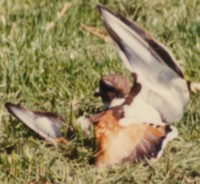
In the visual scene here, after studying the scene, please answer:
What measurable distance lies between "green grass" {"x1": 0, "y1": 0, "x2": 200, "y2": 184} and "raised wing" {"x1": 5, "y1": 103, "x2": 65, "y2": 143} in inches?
1.6

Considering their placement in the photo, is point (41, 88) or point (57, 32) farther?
point (57, 32)

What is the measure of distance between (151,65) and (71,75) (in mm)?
718

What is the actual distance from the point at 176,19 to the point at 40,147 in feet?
5.13

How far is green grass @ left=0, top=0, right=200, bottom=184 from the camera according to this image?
319 cm

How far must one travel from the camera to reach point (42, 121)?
334cm

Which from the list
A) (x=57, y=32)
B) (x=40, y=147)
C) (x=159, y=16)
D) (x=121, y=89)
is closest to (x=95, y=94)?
(x=121, y=89)

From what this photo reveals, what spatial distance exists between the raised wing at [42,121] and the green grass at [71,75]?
42mm

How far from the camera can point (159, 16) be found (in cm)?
470

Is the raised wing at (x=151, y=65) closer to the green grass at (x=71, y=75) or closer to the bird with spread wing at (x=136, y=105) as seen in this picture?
the bird with spread wing at (x=136, y=105)

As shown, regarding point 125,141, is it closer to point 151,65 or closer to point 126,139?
point 126,139

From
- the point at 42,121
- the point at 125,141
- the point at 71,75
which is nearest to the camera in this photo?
the point at 125,141

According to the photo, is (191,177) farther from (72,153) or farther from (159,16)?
(159,16)

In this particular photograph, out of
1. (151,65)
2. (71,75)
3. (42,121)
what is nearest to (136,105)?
(151,65)

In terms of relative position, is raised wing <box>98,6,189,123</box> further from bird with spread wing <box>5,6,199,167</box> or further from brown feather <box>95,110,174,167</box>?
brown feather <box>95,110,174,167</box>
